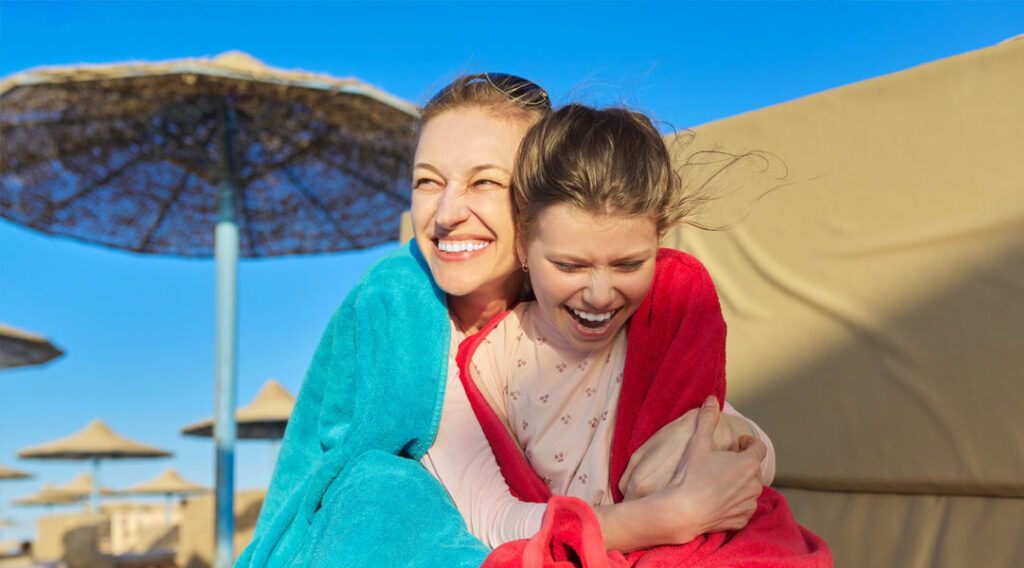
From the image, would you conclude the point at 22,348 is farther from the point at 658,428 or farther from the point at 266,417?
the point at 658,428

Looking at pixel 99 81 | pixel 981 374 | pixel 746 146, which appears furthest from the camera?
pixel 99 81

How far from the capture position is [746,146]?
1.71m

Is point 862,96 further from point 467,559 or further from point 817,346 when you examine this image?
point 467,559

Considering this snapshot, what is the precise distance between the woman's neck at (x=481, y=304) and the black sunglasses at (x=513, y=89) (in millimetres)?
307

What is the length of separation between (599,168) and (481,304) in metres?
0.39

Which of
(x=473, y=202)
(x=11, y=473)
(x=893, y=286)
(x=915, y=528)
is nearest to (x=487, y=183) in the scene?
(x=473, y=202)

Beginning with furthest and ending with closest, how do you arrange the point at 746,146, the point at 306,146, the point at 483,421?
1. the point at 306,146
2. the point at 746,146
3. the point at 483,421

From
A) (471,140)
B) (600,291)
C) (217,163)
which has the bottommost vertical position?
(600,291)

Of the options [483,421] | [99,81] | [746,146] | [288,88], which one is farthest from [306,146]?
[483,421]

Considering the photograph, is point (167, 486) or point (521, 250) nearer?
point (521, 250)

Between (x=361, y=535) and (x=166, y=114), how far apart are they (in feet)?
13.4

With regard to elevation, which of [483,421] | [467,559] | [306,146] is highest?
[306,146]

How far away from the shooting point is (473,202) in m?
1.25

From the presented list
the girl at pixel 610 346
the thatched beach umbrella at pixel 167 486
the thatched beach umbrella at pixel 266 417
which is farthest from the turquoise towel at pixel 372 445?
the thatched beach umbrella at pixel 167 486
